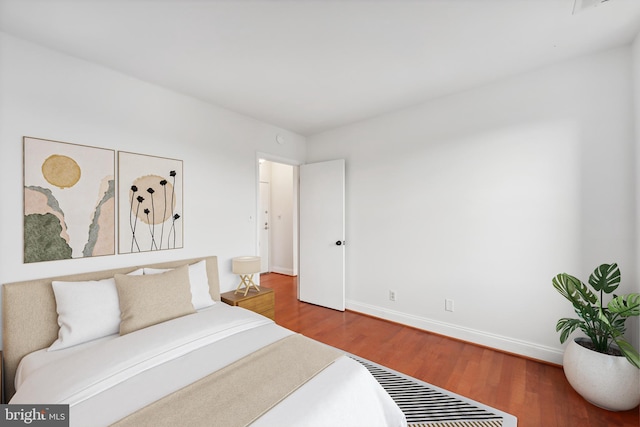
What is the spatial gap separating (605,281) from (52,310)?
3997 millimetres

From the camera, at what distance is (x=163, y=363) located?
144 centimetres

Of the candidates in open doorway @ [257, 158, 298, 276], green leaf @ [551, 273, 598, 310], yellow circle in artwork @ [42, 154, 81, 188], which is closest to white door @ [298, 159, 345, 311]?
open doorway @ [257, 158, 298, 276]

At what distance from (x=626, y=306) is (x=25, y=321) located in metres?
4.01

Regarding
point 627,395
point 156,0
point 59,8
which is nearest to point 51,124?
point 59,8

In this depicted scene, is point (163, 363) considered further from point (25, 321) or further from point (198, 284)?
point (25, 321)

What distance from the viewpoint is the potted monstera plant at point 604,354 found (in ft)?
5.57

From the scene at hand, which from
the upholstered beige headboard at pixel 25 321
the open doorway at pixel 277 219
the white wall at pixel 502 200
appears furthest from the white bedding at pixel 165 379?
the open doorway at pixel 277 219

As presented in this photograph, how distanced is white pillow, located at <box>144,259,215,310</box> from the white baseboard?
2030 mm

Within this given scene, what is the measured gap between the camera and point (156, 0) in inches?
59.4

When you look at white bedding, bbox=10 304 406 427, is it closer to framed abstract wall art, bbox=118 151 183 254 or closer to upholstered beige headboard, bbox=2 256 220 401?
upholstered beige headboard, bbox=2 256 220 401

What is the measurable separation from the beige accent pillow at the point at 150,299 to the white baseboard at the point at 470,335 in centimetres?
227

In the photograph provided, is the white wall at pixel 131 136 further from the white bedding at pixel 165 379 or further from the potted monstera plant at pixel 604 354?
the potted monstera plant at pixel 604 354

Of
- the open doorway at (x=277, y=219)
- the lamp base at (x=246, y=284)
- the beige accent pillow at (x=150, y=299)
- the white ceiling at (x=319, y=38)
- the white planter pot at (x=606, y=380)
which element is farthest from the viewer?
the open doorway at (x=277, y=219)

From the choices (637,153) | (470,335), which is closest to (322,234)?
(470,335)
